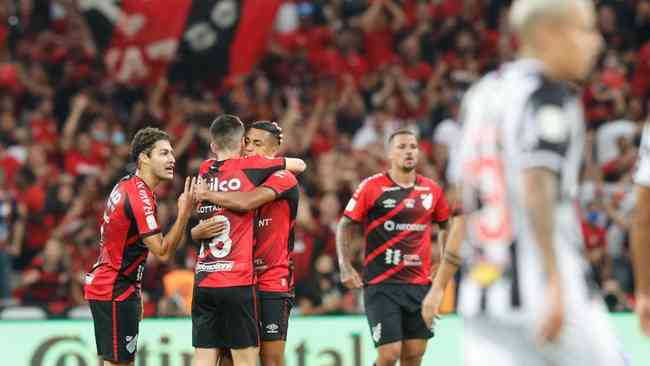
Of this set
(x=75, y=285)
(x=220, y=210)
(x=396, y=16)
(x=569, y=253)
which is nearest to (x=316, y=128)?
(x=396, y=16)

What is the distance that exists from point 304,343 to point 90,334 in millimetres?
2043

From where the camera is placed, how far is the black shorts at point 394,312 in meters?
9.41

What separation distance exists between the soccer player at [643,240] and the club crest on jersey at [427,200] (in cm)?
453

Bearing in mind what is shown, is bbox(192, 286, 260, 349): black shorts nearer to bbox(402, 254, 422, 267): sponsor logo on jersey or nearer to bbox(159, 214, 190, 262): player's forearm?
bbox(159, 214, 190, 262): player's forearm

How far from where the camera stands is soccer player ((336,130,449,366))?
9484 mm

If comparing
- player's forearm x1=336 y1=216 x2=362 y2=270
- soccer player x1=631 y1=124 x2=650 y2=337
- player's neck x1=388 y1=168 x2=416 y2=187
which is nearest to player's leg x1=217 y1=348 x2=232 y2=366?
player's forearm x1=336 y1=216 x2=362 y2=270

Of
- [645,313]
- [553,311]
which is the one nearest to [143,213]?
[645,313]

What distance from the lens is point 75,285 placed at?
1352 cm

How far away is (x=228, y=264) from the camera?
27.2 ft

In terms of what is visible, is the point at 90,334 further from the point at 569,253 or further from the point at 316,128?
the point at 569,253

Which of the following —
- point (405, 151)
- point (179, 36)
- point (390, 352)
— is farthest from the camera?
point (179, 36)

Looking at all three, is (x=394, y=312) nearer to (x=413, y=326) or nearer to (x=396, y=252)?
(x=413, y=326)

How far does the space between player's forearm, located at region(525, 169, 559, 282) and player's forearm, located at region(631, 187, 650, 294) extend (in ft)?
3.70

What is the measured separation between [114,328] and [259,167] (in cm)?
152
